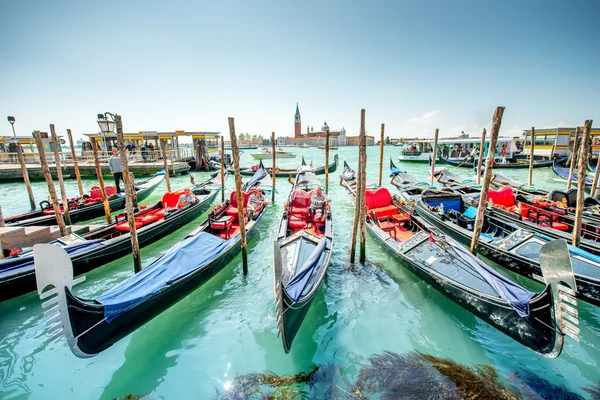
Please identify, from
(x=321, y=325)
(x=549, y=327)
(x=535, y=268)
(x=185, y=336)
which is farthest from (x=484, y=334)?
(x=185, y=336)

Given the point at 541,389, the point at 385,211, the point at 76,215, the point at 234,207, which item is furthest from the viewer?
the point at 76,215

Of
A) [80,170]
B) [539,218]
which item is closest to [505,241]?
[539,218]

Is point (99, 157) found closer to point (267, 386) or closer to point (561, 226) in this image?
point (267, 386)

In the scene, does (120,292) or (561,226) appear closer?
(120,292)

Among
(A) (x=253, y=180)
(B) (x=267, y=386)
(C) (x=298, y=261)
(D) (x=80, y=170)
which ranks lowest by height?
(B) (x=267, y=386)

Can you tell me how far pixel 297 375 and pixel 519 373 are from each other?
10.8 ft

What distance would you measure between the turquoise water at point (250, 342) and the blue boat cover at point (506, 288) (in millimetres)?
1014

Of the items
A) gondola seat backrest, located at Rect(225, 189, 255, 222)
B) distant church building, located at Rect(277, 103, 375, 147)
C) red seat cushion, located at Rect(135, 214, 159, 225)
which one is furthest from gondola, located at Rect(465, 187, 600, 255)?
distant church building, located at Rect(277, 103, 375, 147)

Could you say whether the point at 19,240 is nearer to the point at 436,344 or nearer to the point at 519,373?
the point at 436,344

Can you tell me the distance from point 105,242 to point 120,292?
12.2ft

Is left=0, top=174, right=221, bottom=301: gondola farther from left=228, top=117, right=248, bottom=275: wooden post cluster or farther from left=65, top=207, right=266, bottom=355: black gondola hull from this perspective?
left=228, top=117, right=248, bottom=275: wooden post cluster

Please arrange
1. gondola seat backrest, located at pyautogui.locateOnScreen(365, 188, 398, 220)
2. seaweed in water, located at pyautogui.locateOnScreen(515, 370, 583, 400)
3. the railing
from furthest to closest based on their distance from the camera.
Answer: the railing < gondola seat backrest, located at pyautogui.locateOnScreen(365, 188, 398, 220) < seaweed in water, located at pyautogui.locateOnScreen(515, 370, 583, 400)

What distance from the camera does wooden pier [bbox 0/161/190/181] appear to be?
19639mm

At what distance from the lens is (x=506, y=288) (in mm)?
4152
